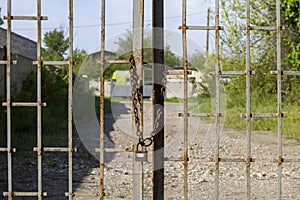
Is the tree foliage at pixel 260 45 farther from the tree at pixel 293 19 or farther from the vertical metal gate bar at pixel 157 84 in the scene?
the vertical metal gate bar at pixel 157 84

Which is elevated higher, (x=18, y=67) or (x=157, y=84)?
(x=18, y=67)

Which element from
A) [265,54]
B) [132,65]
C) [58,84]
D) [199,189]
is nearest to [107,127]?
[58,84]

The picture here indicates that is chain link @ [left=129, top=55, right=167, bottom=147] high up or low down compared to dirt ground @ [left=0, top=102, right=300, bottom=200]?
up

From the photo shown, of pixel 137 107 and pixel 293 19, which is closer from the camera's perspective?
pixel 137 107

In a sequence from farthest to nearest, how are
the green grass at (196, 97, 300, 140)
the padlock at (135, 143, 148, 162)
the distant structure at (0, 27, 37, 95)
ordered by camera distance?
the green grass at (196, 97, 300, 140) → the distant structure at (0, 27, 37, 95) → the padlock at (135, 143, 148, 162)

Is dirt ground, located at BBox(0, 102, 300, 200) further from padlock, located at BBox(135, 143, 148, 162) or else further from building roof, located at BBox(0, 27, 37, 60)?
building roof, located at BBox(0, 27, 37, 60)

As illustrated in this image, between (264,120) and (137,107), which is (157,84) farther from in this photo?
(264,120)

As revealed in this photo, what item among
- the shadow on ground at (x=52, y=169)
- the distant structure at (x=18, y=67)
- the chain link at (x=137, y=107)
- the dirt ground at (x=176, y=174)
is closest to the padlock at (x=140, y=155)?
the chain link at (x=137, y=107)

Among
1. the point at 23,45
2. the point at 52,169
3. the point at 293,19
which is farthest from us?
the point at 23,45

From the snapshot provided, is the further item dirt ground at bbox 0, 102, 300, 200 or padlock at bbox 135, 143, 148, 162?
dirt ground at bbox 0, 102, 300, 200

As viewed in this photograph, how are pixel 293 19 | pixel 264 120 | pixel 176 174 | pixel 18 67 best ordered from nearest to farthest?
pixel 176 174
pixel 293 19
pixel 18 67
pixel 264 120

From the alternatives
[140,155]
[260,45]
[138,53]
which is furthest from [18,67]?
[140,155]

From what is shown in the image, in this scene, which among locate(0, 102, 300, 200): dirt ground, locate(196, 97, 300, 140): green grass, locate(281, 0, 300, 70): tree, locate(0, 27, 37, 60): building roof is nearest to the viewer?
locate(0, 102, 300, 200): dirt ground

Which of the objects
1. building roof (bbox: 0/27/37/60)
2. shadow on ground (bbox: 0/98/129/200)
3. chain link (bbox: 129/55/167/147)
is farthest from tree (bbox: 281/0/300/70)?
building roof (bbox: 0/27/37/60)
